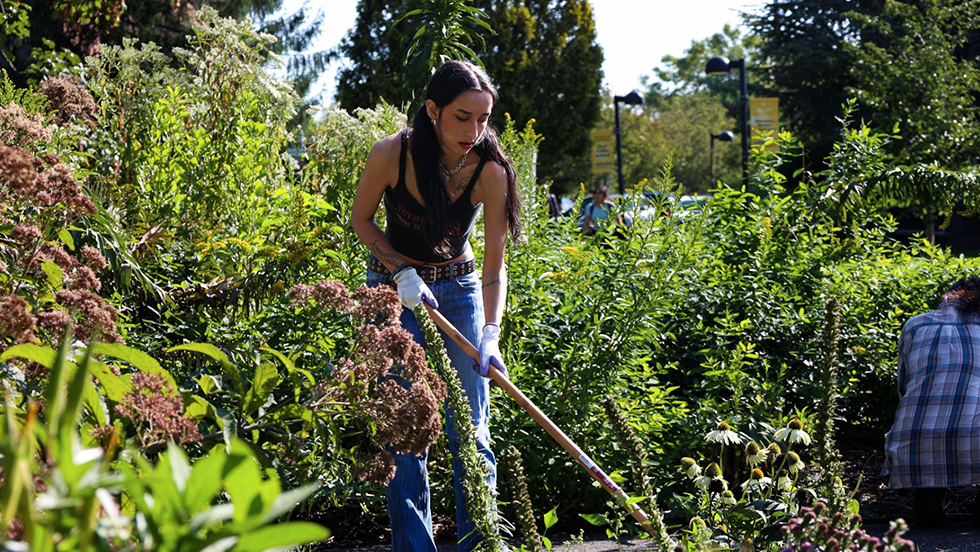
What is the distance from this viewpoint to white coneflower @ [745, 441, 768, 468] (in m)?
3.40

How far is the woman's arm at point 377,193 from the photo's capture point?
3.27 meters

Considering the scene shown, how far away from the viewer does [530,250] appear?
14.4 feet

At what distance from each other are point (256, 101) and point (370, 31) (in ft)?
68.3

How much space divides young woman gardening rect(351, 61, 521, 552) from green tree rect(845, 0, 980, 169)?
952 centimetres

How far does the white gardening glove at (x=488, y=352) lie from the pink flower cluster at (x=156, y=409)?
4.60 ft

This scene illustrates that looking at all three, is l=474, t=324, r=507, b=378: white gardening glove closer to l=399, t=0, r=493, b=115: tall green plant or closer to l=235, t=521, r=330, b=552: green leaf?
l=399, t=0, r=493, b=115: tall green plant

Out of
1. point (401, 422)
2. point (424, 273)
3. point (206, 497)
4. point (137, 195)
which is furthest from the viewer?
point (137, 195)

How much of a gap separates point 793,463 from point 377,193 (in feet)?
5.46

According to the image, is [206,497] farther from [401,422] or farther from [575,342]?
[575,342]

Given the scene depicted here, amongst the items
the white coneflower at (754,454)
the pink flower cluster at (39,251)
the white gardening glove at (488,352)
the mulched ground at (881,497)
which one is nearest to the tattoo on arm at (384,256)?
the white gardening glove at (488,352)

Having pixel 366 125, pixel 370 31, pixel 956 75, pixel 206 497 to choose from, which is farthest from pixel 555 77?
pixel 206 497

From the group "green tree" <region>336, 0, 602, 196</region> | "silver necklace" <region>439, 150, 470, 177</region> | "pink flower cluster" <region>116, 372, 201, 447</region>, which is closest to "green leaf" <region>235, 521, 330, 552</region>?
"pink flower cluster" <region>116, 372, 201, 447</region>

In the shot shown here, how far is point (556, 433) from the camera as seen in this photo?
2.72m

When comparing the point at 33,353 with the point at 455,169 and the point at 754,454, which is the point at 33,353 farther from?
the point at 754,454
